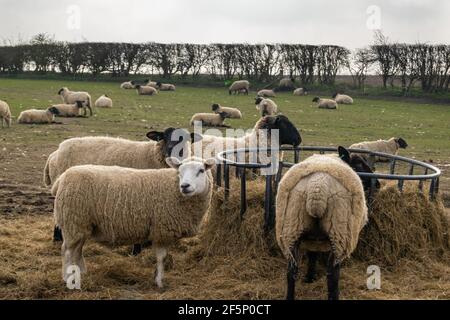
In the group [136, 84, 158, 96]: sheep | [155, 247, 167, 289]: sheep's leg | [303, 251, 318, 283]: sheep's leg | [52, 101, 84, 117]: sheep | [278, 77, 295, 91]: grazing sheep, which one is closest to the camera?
[155, 247, 167, 289]: sheep's leg

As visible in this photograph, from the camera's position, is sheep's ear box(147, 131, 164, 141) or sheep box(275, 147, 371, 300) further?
sheep's ear box(147, 131, 164, 141)

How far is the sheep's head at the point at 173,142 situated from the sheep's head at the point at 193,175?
6.59 feet

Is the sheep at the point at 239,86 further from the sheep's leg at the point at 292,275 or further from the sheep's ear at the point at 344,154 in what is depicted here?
the sheep's leg at the point at 292,275

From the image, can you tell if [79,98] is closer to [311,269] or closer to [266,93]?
[266,93]

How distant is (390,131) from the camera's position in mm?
22625

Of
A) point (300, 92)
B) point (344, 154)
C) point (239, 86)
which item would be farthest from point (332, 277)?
point (300, 92)

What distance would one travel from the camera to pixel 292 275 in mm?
6016

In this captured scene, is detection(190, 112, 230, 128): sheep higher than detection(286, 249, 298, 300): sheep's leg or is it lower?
higher

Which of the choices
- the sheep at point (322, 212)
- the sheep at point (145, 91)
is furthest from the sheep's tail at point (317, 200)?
the sheep at point (145, 91)

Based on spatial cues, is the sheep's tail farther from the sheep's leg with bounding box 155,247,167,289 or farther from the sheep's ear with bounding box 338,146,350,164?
the sheep's leg with bounding box 155,247,167,289

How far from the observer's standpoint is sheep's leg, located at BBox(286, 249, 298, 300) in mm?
5965

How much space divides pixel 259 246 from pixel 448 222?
2624 millimetres

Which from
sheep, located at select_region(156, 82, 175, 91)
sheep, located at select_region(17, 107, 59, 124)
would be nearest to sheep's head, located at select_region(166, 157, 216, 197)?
sheep, located at select_region(17, 107, 59, 124)
